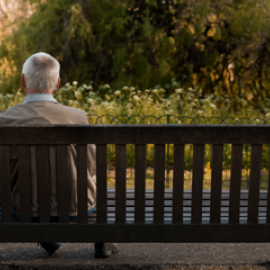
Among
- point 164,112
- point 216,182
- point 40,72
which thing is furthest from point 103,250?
point 164,112

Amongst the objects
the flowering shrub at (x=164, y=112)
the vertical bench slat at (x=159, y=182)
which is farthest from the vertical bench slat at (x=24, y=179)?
the flowering shrub at (x=164, y=112)

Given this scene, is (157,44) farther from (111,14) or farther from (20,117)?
(20,117)

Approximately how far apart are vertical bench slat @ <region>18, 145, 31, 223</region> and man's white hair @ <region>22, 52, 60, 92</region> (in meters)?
0.41

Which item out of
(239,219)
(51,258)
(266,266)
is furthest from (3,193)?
(266,266)

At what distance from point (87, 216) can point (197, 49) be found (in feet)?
29.4

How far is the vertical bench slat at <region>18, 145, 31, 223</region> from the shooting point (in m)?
2.32

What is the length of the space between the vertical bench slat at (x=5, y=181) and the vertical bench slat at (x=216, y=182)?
1.16 metres

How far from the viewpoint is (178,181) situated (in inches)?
93.1

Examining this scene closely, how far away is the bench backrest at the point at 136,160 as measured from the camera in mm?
2289

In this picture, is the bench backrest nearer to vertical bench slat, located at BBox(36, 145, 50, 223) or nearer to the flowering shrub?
vertical bench slat, located at BBox(36, 145, 50, 223)

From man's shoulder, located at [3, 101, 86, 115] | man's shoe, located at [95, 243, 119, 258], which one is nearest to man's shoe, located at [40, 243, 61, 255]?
man's shoe, located at [95, 243, 119, 258]

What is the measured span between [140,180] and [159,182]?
0.11m

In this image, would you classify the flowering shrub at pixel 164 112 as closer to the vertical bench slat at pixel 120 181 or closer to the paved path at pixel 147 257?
the paved path at pixel 147 257

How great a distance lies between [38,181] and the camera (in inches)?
92.8
